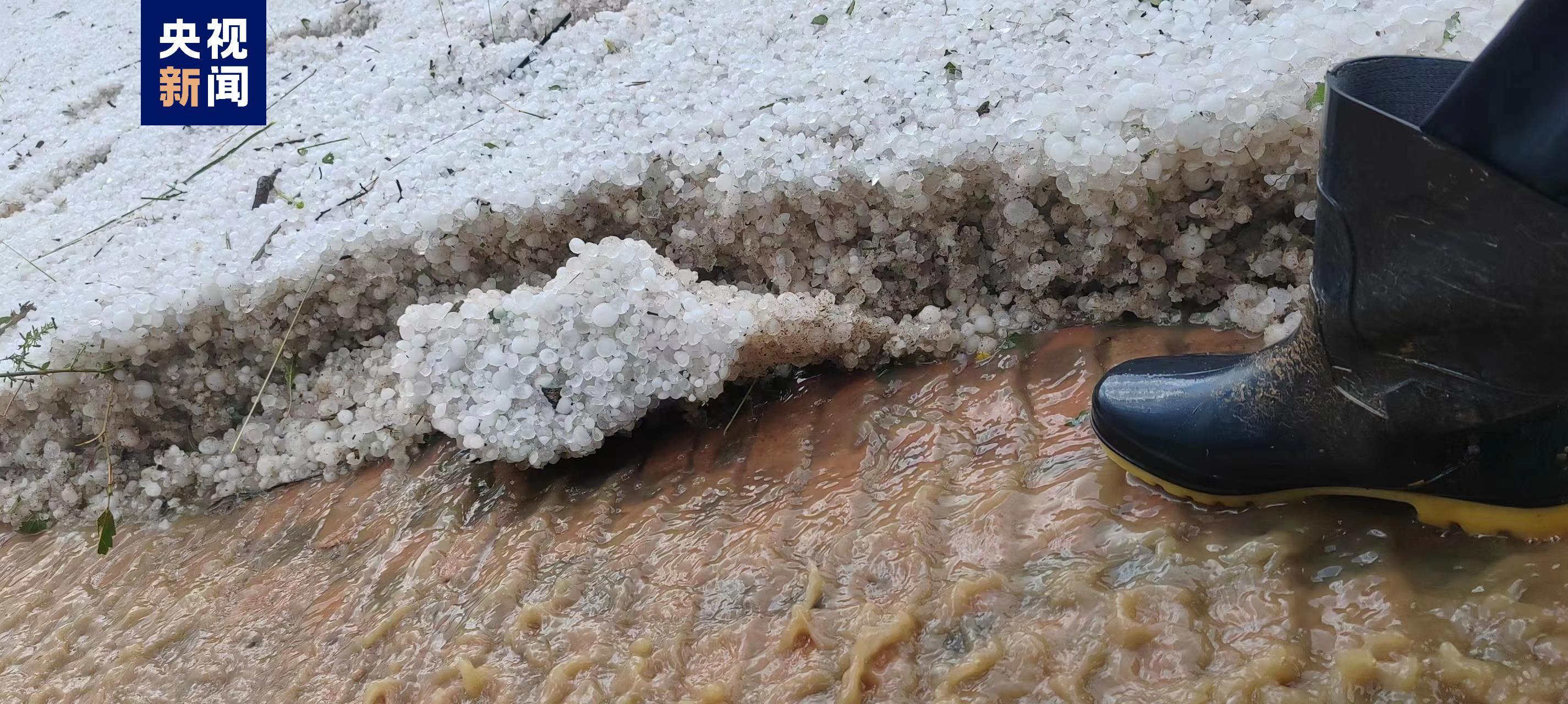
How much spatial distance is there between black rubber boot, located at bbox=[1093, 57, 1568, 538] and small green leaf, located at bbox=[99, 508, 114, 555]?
2253 millimetres

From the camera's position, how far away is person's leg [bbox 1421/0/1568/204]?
3.04 feet

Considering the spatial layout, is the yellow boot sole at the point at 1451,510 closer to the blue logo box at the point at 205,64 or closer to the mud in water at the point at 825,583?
the mud in water at the point at 825,583

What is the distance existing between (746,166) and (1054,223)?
67 cm

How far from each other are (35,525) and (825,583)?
2.20 meters

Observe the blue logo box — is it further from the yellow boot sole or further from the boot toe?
the yellow boot sole

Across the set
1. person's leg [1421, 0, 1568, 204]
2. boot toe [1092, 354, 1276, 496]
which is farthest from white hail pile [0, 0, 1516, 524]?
person's leg [1421, 0, 1568, 204]

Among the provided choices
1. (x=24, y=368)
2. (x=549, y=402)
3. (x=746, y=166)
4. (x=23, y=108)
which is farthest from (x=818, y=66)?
(x=23, y=108)

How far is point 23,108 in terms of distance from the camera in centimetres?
363

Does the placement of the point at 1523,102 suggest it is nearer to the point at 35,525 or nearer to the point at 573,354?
the point at 573,354

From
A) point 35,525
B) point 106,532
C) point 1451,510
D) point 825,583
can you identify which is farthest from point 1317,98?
point 35,525

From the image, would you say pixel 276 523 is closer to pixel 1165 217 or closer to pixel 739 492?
pixel 739 492

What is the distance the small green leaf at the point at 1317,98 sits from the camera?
1544 mm

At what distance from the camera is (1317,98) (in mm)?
1550

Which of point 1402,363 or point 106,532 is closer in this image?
point 1402,363
